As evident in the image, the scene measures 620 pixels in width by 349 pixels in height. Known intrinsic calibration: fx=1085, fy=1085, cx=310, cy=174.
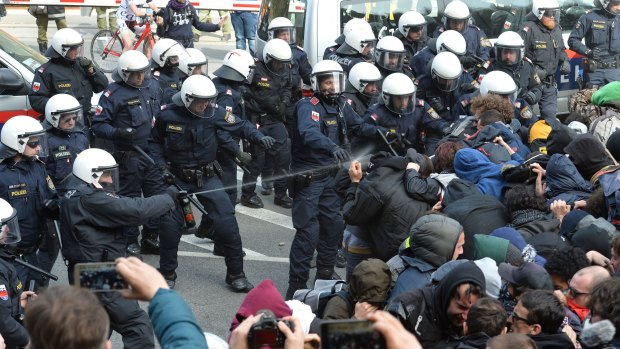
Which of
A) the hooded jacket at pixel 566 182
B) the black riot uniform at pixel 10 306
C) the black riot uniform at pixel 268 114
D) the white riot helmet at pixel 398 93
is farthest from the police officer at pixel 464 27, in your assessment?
the black riot uniform at pixel 10 306

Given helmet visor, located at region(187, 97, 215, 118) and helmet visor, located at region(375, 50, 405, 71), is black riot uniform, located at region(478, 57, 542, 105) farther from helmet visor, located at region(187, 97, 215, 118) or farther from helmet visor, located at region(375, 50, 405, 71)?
helmet visor, located at region(187, 97, 215, 118)

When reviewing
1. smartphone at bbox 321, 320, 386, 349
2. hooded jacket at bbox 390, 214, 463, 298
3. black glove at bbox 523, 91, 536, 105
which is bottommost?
black glove at bbox 523, 91, 536, 105

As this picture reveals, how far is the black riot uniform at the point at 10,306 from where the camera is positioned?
21.5 feet

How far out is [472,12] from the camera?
13.6 meters

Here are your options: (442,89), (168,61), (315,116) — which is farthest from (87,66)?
(442,89)

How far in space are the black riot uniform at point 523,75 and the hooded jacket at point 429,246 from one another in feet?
18.8

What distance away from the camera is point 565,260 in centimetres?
566

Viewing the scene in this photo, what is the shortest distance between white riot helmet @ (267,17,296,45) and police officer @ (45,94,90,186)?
3.52 metres

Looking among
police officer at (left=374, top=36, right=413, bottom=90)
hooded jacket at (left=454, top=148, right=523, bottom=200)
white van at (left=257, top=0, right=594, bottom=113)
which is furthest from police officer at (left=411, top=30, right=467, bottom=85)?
hooded jacket at (left=454, top=148, right=523, bottom=200)

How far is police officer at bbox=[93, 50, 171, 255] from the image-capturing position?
9.73 m

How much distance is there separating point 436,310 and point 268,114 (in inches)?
244

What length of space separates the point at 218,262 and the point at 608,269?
4.71m

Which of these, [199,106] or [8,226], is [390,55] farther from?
[8,226]

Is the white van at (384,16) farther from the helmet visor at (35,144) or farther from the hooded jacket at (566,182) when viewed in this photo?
the hooded jacket at (566,182)
